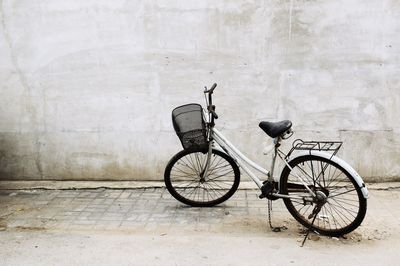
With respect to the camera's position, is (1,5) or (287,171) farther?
(1,5)

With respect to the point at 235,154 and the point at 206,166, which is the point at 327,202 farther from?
the point at 206,166

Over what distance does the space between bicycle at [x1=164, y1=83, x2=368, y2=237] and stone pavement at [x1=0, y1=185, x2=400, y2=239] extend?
209mm

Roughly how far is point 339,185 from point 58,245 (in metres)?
3.66

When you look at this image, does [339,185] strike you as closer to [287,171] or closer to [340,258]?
[287,171]

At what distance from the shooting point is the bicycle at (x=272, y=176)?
539 centimetres

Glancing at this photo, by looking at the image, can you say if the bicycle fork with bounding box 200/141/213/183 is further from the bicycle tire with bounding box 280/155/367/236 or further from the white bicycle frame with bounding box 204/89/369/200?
the bicycle tire with bounding box 280/155/367/236

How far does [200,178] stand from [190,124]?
0.79m

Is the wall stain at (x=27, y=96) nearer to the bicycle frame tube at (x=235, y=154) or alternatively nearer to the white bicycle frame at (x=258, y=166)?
the white bicycle frame at (x=258, y=166)

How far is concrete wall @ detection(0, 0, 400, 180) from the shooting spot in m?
A: 6.59

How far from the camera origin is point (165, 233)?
5551 millimetres

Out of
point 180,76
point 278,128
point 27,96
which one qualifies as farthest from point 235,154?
point 27,96

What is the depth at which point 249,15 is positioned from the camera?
6.61m

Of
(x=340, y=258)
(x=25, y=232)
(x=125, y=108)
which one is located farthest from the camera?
(x=125, y=108)

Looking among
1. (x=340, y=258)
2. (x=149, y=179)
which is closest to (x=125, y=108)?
(x=149, y=179)
